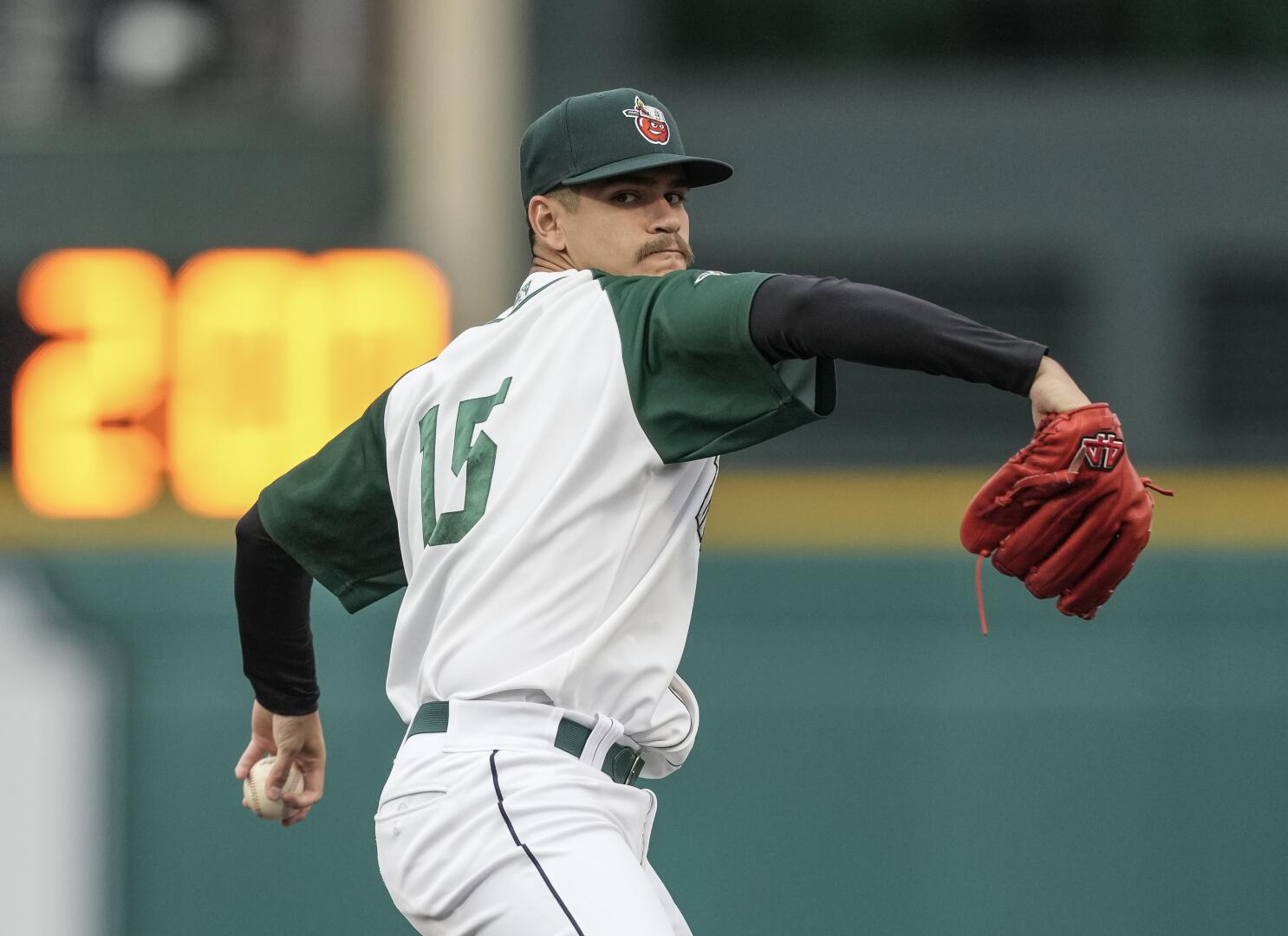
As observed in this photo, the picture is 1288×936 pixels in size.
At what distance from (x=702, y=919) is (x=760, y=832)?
29 centimetres

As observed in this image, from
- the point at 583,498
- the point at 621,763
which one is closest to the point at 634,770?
→ the point at 621,763

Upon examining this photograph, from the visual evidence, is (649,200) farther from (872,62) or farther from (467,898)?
(872,62)

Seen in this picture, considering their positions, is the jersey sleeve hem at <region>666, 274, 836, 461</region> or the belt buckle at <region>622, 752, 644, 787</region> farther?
the belt buckle at <region>622, 752, 644, 787</region>

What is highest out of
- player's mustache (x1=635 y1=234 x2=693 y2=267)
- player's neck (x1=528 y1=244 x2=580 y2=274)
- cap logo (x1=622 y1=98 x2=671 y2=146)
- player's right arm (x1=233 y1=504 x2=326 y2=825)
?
cap logo (x1=622 y1=98 x2=671 y2=146)

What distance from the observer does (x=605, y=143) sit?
8.57ft

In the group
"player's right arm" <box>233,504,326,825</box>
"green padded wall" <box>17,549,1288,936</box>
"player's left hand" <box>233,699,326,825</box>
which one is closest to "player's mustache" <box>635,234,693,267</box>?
"player's right arm" <box>233,504,326,825</box>

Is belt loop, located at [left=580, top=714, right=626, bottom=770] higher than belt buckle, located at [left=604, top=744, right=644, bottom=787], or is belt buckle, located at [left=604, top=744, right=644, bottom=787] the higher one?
belt loop, located at [left=580, top=714, right=626, bottom=770]

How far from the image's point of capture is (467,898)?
2.35m

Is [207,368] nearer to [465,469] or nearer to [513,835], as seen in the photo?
[465,469]

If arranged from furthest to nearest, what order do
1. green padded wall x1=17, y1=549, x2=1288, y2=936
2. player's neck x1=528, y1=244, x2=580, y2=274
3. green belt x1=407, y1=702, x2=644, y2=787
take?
green padded wall x1=17, y1=549, x2=1288, y2=936 → player's neck x1=528, y1=244, x2=580, y2=274 → green belt x1=407, y1=702, x2=644, y2=787

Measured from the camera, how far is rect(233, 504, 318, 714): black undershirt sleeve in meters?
2.89

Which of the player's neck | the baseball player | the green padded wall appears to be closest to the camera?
the baseball player

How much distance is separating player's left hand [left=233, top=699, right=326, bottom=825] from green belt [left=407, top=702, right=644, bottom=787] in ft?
1.56

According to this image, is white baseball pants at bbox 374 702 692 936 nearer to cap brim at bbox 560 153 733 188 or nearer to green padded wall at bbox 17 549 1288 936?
cap brim at bbox 560 153 733 188
